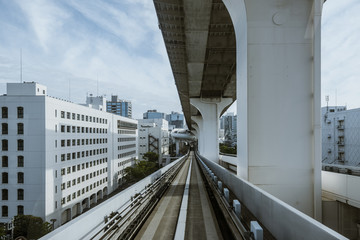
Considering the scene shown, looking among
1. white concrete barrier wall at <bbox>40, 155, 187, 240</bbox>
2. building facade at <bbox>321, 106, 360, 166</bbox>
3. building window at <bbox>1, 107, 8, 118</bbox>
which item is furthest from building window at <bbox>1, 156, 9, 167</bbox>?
building facade at <bbox>321, 106, 360, 166</bbox>

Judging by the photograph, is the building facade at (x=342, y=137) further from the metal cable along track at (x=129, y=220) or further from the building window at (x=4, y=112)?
the building window at (x=4, y=112)

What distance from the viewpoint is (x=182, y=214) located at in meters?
5.70

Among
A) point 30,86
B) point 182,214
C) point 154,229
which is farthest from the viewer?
point 30,86

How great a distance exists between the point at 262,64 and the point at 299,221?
3927 mm

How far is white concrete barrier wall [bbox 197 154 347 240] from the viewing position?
7.47ft

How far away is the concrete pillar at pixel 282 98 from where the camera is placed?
5.29 m

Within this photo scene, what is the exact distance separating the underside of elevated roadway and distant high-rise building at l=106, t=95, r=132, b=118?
469 feet

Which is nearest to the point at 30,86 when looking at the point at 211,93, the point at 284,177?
the point at 211,93

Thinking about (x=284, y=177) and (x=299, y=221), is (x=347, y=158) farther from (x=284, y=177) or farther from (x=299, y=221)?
(x=299, y=221)

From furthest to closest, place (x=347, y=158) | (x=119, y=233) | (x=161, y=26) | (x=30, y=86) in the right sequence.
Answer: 1. (x=347, y=158)
2. (x=30, y=86)
3. (x=161, y=26)
4. (x=119, y=233)

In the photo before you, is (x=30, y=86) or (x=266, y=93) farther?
(x=30, y=86)

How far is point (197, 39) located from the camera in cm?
1012

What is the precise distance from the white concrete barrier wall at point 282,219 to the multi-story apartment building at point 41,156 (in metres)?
25.4

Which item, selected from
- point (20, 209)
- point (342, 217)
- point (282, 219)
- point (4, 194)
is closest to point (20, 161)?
point (4, 194)
